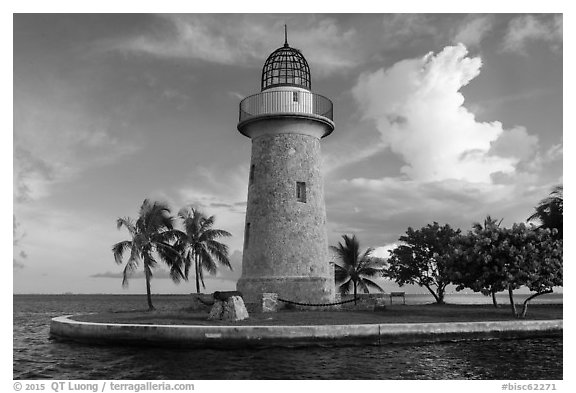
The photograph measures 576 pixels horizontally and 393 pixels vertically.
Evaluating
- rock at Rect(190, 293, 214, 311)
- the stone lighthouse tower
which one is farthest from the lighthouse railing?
rock at Rect(190, 293, 214, 311)

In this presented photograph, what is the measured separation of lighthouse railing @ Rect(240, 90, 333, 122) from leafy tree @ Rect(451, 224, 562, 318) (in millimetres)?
10733

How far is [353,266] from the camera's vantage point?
150 ft

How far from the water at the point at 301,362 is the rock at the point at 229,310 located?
124 inches

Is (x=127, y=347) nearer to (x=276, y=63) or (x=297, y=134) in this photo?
(x=297, y=134)

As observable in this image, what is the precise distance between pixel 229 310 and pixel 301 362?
6299 millimetres

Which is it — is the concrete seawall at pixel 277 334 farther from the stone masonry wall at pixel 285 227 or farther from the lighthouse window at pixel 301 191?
the lighthouse window at pixel 301 191

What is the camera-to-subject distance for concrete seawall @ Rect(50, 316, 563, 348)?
20812 mm

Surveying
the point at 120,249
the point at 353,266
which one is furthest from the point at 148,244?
the point at 353,266

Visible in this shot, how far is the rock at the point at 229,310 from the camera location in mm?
23455

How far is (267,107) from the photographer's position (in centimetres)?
3025

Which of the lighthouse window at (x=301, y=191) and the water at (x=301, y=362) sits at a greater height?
the lighthouse window at (x=301, y=191)

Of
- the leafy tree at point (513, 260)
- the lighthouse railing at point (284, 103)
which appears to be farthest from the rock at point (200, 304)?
the leafy tree at point (513, 260)

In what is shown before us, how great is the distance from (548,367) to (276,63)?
20688 mm

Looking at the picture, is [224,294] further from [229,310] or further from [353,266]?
[353,266]
